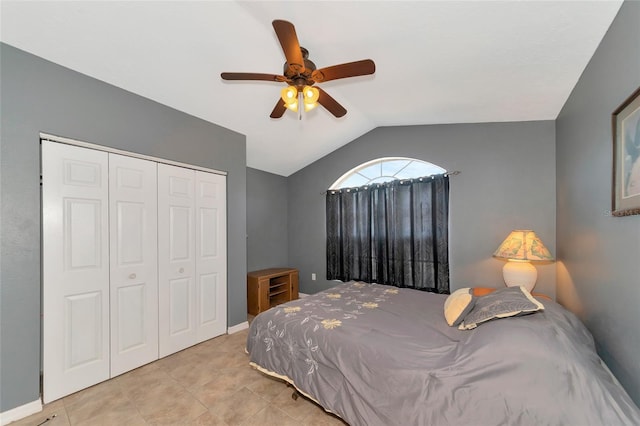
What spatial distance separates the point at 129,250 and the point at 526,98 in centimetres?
405

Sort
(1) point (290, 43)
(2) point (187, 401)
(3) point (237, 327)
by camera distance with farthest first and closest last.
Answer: (3) point (237, 327)
(2) point (187, 401)
(1) point (290, 43)

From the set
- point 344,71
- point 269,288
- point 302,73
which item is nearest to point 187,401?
→ point 269,288

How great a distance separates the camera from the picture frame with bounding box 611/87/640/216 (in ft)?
4.08

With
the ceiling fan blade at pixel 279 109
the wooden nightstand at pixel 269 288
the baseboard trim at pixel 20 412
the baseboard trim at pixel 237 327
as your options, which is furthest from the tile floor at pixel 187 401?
the ceiling fan blade at pixel 279 109

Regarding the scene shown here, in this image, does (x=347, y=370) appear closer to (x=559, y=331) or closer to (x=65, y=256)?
(x=559, y=331)

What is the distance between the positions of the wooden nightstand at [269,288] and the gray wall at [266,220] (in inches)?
10.4

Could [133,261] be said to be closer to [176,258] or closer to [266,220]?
[176,258]

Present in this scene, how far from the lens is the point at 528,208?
9.48ft

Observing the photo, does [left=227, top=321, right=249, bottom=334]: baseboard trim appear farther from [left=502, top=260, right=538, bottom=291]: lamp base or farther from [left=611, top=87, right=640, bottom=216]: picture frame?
[left=611, top=87, right=640, bottom=216]: picture frame

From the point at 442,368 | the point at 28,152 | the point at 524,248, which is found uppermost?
the point at 28,152

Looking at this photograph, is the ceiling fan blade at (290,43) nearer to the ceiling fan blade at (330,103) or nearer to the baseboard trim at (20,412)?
the ceiling fan blade at (330,103)

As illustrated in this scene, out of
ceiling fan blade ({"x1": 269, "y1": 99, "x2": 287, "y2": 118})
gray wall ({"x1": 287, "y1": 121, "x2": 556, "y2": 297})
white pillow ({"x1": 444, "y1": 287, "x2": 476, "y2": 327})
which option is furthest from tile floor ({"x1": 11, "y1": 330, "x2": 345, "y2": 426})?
gray wall ({"x1": 287, "y1": 121, "x2": 556, "y2": 297})

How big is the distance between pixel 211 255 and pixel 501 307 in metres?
2.84

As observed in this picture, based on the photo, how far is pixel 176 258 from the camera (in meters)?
2.71
